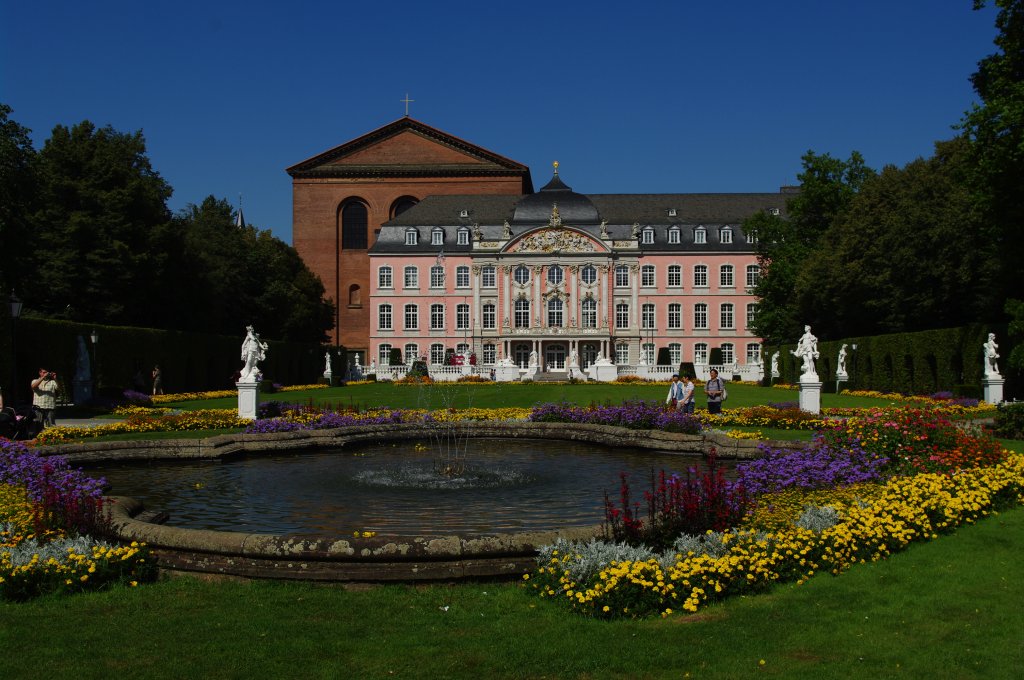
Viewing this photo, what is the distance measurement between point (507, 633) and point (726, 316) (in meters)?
66.0

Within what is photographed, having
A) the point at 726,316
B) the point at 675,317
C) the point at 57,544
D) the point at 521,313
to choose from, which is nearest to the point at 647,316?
the point at 675,317

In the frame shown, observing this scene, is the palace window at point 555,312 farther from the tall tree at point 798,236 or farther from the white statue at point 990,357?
the white statue at point 990,357

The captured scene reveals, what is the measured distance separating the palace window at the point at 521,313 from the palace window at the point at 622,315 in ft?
22.7

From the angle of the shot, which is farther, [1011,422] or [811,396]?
[811,396]

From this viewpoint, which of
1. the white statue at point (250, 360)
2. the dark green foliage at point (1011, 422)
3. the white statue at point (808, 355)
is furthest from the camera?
the white statue at point (808, 355)

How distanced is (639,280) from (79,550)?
2517 inches

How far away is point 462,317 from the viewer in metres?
69.3

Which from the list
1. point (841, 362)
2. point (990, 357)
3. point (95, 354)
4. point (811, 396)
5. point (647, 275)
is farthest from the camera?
point (647, 275)

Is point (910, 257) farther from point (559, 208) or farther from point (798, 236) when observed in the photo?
point (559, 208)

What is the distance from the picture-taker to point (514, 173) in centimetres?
7644

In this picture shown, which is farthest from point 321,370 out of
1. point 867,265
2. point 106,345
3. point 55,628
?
point 55,628

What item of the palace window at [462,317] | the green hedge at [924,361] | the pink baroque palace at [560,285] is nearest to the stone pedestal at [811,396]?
the green hedge at [924,361]

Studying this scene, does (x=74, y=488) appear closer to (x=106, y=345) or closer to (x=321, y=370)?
(x=106, y=345)

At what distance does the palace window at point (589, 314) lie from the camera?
68250 millimetres
